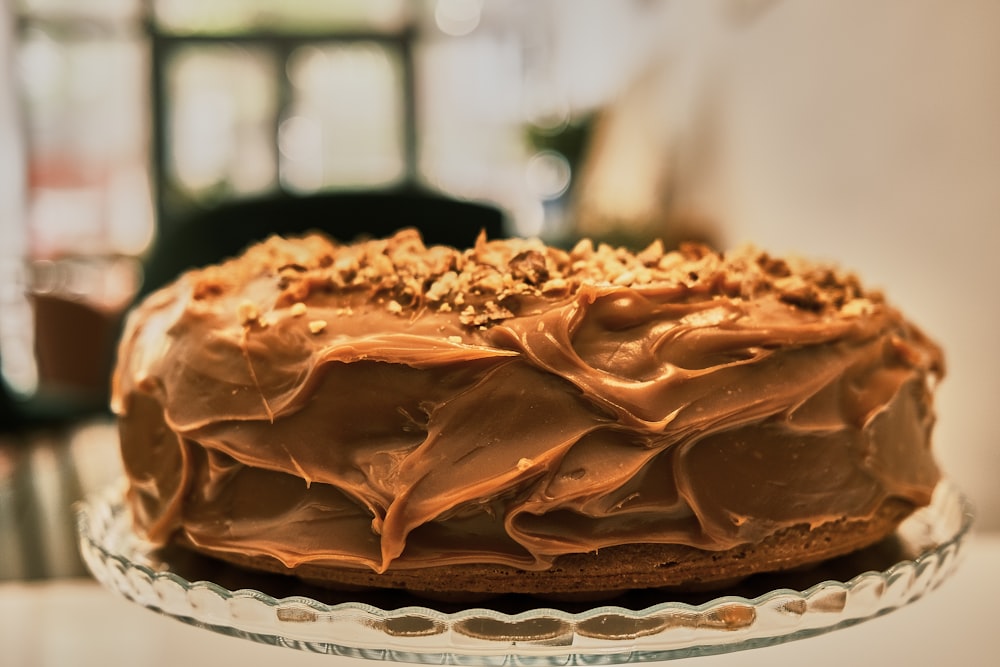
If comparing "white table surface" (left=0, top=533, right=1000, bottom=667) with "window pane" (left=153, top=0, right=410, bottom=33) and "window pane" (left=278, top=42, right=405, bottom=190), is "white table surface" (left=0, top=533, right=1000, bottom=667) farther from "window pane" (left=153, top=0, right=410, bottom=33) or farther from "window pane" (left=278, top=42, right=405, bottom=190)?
"window pane" (left=153, top=0, right=410, bottom=33)

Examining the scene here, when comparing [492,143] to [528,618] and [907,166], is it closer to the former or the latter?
[907,166]

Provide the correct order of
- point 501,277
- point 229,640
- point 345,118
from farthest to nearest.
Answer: point 345,118 < point 229,640 < point 501,277

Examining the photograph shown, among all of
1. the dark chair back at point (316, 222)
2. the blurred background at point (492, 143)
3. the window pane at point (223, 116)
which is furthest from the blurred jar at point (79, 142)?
the dark chair back at point (316, 222)

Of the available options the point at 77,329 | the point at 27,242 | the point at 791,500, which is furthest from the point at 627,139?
the point at 27,242

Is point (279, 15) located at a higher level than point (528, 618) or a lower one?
Answer: higher

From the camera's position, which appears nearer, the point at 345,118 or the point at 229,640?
the point at 229,640

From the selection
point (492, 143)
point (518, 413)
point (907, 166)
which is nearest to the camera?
point (518, 413)

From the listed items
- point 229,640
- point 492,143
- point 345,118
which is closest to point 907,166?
point 229,640

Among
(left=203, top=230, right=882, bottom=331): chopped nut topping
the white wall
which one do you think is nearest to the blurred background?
the white wall
